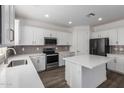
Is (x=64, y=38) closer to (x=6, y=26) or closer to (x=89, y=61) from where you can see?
(x=89, y=61)

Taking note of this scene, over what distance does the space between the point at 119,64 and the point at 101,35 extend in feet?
5.56

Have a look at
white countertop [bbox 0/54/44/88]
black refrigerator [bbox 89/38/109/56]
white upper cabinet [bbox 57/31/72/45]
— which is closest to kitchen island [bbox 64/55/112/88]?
white countertop [bbox 0/54/44/88]

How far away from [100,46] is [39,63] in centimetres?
317

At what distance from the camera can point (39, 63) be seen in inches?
140

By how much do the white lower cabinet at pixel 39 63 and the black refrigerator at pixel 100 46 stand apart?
2766 millimetres

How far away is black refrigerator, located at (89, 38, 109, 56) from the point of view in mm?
3932

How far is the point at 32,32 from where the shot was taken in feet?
12.0

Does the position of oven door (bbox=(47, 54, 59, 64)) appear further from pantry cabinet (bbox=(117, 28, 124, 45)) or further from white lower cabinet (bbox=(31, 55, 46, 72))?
pantry cabinet (bbox=(117, 28, 124, 45))

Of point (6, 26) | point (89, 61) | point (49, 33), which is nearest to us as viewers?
point (6, 26)

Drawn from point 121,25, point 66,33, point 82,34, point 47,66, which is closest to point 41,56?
point 47,66

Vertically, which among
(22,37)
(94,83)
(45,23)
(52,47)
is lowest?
(94,83)

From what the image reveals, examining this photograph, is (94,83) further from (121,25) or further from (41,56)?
(121,25)

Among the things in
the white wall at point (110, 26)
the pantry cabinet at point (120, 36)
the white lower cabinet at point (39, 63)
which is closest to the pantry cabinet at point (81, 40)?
the white wall at point (110, 26)

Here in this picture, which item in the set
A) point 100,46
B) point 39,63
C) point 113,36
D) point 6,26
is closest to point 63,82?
point 39,63
